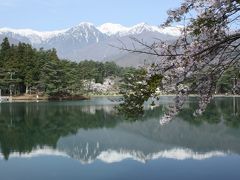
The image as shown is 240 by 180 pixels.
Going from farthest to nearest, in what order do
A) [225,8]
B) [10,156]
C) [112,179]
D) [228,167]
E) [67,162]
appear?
1. [10,156]
2. [67,162]
3. [228,167]
4. [112,179]
5. [225,8]

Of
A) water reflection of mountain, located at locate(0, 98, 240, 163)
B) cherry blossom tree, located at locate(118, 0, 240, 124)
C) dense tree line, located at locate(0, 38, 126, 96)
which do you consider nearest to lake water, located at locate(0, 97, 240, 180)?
water reflection of mountain, located at locate(0, 98, 240, 163)

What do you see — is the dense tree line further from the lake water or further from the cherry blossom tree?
the cherry blossom tree

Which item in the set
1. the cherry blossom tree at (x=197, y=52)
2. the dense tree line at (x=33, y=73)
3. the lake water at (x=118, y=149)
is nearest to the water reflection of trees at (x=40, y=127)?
the lake water at (x=118, y=149)

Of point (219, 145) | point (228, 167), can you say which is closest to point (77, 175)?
point (228, 167)

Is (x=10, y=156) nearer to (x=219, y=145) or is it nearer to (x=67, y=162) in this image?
(x=67, y=162)

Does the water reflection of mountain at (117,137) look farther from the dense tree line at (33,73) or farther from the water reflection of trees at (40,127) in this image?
the dense tree line at (33,73)

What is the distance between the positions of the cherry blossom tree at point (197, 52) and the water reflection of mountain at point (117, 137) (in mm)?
11870

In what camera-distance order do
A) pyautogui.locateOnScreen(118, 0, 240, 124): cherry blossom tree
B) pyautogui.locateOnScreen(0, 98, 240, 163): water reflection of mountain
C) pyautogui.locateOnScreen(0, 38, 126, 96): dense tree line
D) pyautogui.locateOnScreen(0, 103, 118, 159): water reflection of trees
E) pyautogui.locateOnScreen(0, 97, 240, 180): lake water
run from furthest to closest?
pyautogui.locateOnScreen(0, 38, 126, 96): dense tree line
pyautogui.locateOnScreen(0, 103, 118, 159): water reflection of trees
pyautogui.locateOnScreen(0, 98, 240, 163): water reflection of mountain
pyautogui.locateOnScreen(0, 97, 240, 180): lake water
pyautogui.locateOnScreen(118, 0, 240, 124): cherry blossom tree

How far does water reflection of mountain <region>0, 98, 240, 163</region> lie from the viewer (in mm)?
19125

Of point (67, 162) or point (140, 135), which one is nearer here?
point (67, 162)

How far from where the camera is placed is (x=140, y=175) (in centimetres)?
1412

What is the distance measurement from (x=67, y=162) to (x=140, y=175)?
13.9ft

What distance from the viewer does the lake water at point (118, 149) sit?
48.4 feet

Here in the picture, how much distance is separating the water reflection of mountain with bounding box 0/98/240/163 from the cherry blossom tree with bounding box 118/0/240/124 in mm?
11870
